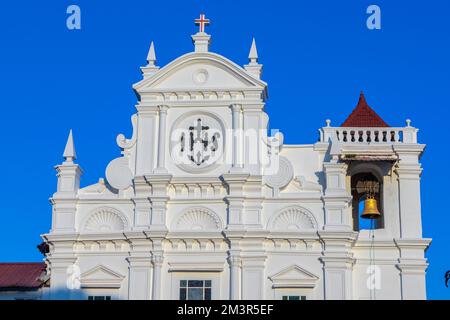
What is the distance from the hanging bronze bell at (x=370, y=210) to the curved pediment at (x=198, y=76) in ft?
21.0

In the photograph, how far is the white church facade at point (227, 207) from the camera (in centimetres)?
3634

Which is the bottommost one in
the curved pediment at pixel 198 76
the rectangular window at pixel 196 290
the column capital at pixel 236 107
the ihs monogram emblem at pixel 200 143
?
the rectangular window at pixel 196 290

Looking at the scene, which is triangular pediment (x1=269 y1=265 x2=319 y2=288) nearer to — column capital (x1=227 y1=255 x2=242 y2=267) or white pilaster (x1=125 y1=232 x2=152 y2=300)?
column capital (x1=227 y1=255 x2=242 y2=267)

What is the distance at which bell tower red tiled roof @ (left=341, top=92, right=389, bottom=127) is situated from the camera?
39625 mm

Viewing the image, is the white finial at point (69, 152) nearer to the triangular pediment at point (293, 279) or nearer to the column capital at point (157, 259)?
the column capital at point (157, 259)

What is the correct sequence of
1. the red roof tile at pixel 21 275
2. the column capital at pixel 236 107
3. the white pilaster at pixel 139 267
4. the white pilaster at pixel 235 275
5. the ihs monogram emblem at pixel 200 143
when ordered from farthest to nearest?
the red roof tile at pixel 21 275 → the column capital at pixel 236 107 → the ihs monogram emblem at pixel 200 143 → the white pilaster at pixel 139 267 → the white pilaster at pixel 235 275

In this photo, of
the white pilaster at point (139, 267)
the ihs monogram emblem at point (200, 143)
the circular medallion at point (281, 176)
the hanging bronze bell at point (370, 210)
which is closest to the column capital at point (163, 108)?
the ihs monogram emblem at point (200, 143)

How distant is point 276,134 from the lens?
125 ft

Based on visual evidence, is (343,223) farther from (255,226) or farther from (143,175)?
(143,175)

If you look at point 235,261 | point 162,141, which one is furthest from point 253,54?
point 235,261

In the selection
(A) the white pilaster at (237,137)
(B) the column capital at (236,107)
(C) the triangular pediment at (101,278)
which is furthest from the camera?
(B) the column capital at (236,107)
